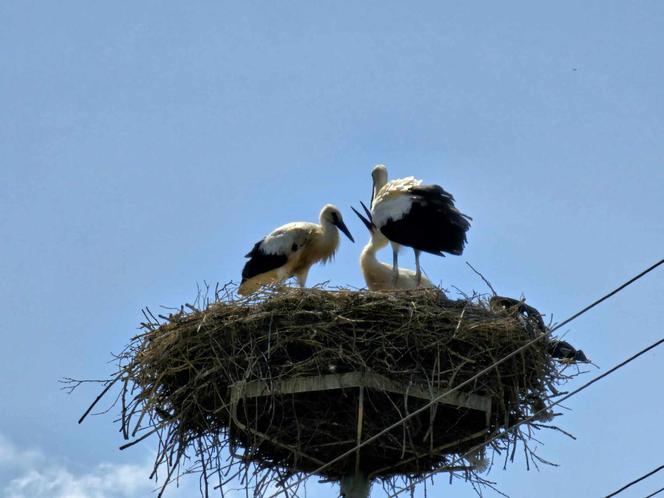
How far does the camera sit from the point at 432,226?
10.4 metres

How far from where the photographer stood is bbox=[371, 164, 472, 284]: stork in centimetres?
1034

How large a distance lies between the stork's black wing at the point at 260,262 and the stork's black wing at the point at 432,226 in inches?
57.9

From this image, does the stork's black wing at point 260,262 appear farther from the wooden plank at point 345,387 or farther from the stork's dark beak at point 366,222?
the wooden plank at point 345,387

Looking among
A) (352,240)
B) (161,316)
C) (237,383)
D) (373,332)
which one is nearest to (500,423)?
(373,332)

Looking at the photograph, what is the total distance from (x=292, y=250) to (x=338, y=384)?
3.94 m

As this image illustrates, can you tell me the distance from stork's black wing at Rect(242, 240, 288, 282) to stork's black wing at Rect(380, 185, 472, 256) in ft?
4.82

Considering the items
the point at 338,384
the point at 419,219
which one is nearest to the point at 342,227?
the point at 419,219

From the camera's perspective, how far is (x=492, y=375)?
8266 mm

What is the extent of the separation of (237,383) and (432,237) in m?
2.86

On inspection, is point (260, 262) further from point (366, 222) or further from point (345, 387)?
point (345, 387)

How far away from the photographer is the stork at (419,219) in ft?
33.9

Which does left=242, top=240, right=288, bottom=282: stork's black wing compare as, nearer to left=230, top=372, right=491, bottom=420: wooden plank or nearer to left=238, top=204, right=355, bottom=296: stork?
left=238, top=204, right=355, bottom=296: stork

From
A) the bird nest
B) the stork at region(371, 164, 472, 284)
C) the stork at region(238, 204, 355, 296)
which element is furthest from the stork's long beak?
the bird nest

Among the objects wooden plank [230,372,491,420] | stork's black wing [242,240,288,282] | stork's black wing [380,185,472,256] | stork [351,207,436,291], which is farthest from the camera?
stork's black wing [242,240,288,282]
